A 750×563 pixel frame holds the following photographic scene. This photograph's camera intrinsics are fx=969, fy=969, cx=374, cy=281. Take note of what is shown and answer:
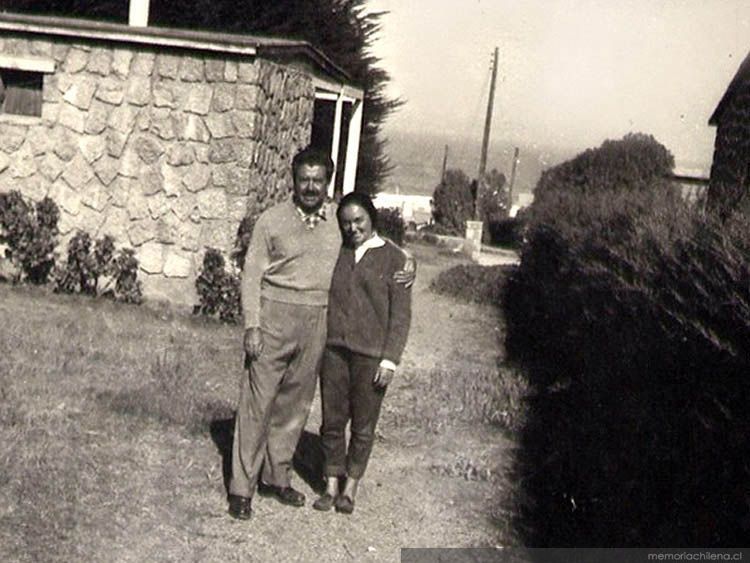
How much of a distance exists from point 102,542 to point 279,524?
924mm

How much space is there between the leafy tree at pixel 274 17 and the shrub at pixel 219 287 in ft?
30.8

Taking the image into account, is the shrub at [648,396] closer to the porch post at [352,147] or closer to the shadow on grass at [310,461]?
the shadow on grass at [310,461]

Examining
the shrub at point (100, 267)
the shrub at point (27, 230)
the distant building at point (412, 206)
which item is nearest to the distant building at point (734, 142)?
the shrub at point (100, 267)

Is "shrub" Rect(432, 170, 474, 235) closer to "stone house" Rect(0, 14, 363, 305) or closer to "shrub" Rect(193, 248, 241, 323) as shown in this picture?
"stone house" Rect(0, 14, 363, 305)

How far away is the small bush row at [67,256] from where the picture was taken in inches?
424

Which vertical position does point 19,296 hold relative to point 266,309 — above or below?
below

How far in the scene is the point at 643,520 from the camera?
495 cm

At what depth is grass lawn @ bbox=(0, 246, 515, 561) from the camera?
4852 millimetres

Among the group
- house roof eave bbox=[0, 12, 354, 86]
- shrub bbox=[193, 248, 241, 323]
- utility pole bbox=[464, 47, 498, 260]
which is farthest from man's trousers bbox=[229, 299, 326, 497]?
utility pole bbox=[464, 47, 498, 260]

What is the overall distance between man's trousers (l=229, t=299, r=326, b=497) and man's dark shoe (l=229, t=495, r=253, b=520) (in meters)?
0.03

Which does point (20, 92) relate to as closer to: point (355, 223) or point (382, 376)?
point (355, 223)

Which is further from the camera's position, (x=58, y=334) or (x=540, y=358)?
(x=540, y=358)

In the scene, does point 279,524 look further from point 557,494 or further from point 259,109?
point 259,109

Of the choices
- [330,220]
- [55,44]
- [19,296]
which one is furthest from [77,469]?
[55,44]
